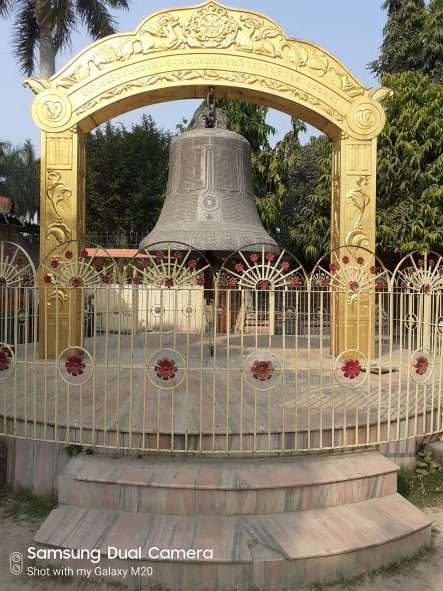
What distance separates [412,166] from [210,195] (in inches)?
335

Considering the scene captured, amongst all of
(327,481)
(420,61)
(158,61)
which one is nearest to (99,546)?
(327,481)

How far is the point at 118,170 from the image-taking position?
21328 mm

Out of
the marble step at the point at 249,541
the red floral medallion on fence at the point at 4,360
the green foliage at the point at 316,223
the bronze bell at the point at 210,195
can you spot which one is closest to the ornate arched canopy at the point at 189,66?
the bronze bell at the point at 210,195

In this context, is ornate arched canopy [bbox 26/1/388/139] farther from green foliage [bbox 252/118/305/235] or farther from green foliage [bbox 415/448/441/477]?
green foliage [bbox 252/118/305/235]

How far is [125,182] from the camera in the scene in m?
21.3

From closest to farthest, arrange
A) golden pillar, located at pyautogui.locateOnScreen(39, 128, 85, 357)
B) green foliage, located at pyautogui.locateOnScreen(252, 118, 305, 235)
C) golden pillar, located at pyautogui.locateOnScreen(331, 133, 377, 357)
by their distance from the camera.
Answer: golden pillar, located at pyautogui.locateOnScreen(39, 128, 85, 357)
golden pillar, located at pyautogui.locateOnScreen(331, 133, 377, 357)
green foliage, located at pyautogui.locateOnScreen(252, 118, 305, 235)

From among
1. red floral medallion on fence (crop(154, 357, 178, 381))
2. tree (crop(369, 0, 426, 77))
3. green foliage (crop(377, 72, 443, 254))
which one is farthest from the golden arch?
tree (crop(369, 0, 426, 77))

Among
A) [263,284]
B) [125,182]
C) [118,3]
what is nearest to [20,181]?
[125,182]

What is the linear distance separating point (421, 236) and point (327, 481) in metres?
10.7

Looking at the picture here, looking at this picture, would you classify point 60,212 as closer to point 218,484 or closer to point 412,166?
point 218,484

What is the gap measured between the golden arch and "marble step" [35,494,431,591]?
4.13 m

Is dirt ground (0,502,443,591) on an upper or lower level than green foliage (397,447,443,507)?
lower

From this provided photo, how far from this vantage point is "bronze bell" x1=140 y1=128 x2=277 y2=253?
237 inches

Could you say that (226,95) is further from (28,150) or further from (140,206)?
(28,150)
